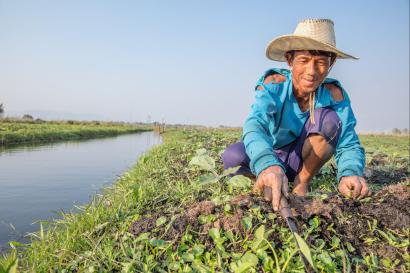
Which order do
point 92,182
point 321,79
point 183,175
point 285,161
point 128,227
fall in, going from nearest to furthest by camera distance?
point 128,227 < point 321,79 < point 285,161 < point 183,175 < point 92,182

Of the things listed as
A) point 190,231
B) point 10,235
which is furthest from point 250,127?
point 10,235

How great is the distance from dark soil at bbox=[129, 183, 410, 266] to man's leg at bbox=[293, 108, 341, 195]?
463 millimetres

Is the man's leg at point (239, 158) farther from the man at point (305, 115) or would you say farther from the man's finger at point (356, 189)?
the man's finger at point (356, 189)

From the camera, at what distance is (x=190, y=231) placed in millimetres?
1618

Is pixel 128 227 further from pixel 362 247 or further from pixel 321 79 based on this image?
pixel 321 79

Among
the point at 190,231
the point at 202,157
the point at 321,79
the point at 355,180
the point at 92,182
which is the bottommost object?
the point at 92,182

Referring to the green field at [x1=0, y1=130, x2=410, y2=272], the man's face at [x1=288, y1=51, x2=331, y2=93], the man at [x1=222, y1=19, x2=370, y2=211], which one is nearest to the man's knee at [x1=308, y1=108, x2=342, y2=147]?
the man at [x1=222, y1=19, x2=370, y2=211]

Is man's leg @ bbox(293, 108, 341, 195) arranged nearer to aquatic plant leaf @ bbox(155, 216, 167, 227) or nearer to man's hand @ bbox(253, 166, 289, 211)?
man's hand @ bbox(253, 166, 289, 211)

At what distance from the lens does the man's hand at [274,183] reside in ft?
4.74

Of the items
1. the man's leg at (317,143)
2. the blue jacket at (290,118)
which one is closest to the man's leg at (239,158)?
the blue jacket at (290,118)

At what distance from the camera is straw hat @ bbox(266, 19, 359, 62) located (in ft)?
6.55

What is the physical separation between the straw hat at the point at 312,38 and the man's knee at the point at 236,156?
2.54 feet

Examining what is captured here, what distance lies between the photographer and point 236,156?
7.88ft

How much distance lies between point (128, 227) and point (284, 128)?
4.09ft
